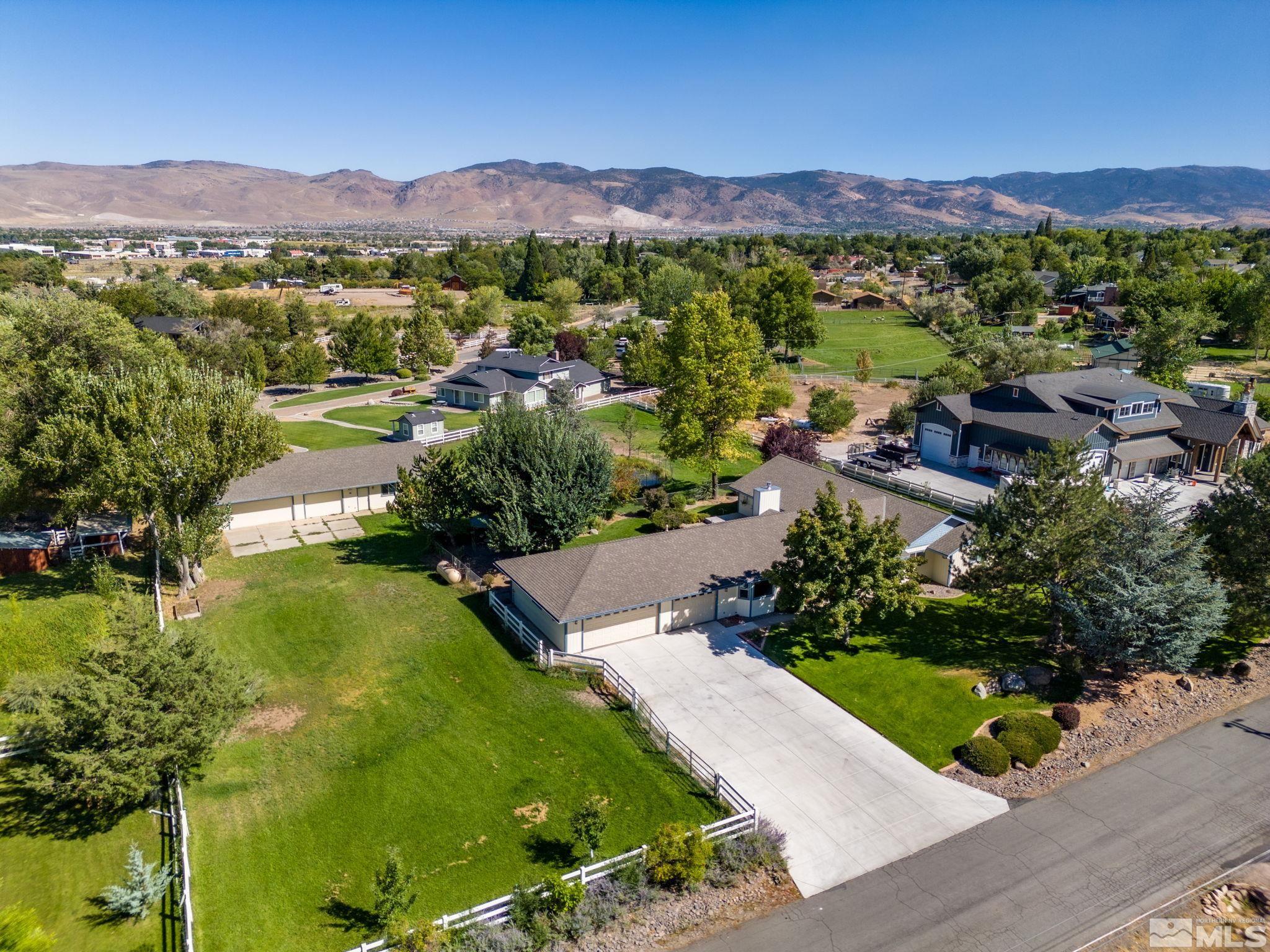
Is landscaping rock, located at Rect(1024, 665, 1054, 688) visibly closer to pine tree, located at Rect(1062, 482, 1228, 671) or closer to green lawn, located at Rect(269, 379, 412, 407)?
pine tree, located at Rect(1062, 482, 1228, 671)

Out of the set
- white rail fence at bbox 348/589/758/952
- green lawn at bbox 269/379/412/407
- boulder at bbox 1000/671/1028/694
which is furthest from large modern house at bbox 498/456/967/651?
green lawn at bbox 269/379/412/407

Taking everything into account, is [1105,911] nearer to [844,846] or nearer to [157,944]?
[844,846]

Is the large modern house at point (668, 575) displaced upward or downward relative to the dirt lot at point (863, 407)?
upward

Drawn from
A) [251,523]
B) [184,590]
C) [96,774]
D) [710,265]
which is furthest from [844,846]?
[710,265]

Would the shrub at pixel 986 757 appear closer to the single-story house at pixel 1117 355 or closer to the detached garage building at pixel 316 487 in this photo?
the detached garage building at pixel 316 487

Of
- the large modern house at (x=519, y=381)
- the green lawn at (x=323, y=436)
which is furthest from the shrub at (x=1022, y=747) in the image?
the large modern house at (x=519, y=381)

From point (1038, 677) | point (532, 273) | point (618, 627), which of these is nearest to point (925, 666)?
point (1038, 677)
